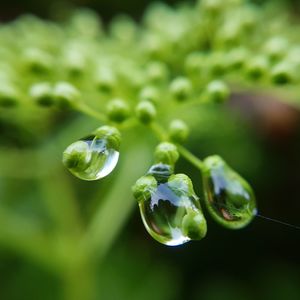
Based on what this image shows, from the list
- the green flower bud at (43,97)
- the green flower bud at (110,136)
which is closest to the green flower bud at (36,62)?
the green flower bud at (43,97)

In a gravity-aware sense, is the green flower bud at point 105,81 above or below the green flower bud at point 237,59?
below

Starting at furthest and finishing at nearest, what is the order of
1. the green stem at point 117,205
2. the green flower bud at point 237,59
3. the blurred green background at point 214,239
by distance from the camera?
the blurred green background at point 214,239 → the green stem at point 117,205 → the green flower bud at point 237,59

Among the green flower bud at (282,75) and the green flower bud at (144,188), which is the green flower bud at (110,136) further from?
the green flower bud at (282,75)

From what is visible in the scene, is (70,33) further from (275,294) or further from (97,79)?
(275,294)

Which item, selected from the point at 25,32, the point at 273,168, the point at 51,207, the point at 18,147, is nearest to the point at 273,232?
the point at 273,168

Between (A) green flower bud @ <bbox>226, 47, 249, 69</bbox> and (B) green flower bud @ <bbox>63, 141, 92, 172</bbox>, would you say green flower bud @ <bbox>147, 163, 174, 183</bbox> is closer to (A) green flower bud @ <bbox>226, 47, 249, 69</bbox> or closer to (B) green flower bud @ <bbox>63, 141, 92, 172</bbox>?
(B) green flower bud @ <bbox>63, 141, 92, 172</bbox>

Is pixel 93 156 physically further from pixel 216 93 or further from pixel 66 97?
pixel 216 93

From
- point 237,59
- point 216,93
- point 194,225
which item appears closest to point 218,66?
point 237,59
